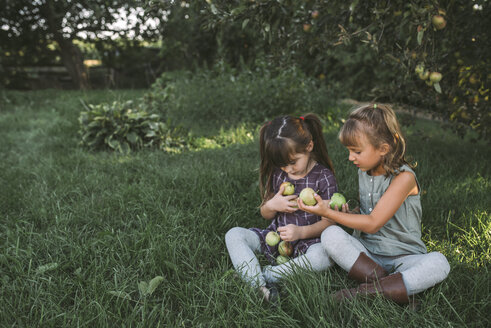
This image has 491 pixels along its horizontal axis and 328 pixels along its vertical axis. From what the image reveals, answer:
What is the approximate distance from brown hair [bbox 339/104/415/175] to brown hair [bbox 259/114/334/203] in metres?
0.30

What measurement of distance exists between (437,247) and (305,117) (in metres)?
1.08

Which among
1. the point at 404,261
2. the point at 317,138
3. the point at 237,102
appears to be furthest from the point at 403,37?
the point at 237,102

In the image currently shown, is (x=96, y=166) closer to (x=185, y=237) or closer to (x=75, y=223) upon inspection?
(x=75, y=223)

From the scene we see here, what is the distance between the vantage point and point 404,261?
1.83 metres

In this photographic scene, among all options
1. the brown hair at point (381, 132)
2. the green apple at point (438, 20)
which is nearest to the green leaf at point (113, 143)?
the brown hair at point (381, 132)

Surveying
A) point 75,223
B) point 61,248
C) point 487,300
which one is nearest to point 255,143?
point 75,223

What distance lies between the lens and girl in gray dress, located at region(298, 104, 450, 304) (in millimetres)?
1678

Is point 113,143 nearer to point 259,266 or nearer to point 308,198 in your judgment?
point 259,266

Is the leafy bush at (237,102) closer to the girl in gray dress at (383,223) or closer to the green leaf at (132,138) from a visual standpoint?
the green leaf at (132,138)

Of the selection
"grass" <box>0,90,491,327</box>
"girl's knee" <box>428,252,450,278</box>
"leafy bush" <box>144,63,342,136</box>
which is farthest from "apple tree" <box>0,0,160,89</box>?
"girl's knee" <box>428,252,450,278</box>

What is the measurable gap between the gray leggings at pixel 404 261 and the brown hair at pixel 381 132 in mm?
417

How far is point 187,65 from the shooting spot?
10.4 m

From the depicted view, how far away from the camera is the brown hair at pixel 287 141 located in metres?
2.04

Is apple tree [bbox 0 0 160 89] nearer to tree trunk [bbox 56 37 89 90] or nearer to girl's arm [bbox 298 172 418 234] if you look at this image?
tree trunk [bbox 56 37 89 90]
